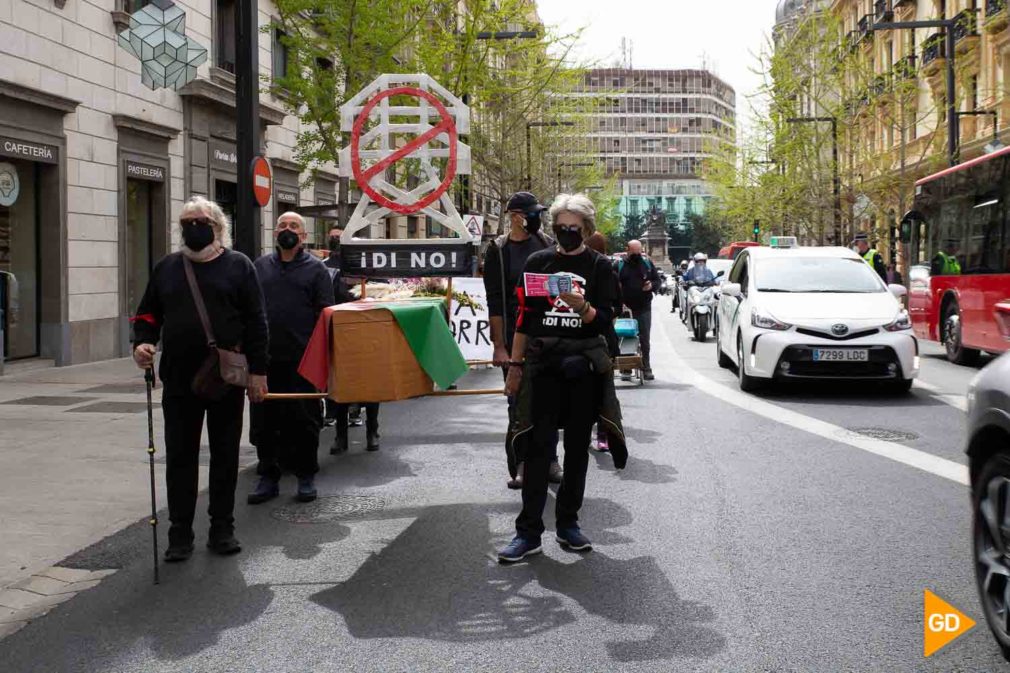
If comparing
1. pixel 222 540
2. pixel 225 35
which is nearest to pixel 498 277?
pixel 222 540

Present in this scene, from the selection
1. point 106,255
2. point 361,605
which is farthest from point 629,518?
point 106,255

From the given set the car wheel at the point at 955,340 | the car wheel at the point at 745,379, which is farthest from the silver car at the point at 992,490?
the car wheel at the point at 955,340

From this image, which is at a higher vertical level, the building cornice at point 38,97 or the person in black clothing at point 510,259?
the building cornice at point 38,97

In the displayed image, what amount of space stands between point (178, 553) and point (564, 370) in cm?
214

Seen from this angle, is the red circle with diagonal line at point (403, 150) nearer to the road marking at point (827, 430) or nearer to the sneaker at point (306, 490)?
the sneaker at point (306, 490)

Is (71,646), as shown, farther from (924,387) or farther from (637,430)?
(924,387)

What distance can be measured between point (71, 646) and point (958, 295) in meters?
15.3

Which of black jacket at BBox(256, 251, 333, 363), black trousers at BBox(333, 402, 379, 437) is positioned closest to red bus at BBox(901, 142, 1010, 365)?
black trousers at BBox(333, 402, 379, 437)

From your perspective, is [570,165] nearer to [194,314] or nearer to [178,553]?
[194,314]

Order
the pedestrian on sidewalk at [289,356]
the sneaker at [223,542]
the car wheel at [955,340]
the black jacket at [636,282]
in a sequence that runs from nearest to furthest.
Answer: the sneaker at [223,542], the pedestrian on sidewalk at [289,356], the black jacket at [636,282], the car wheel at [955,340]

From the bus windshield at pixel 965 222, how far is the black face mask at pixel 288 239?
11.0 meters

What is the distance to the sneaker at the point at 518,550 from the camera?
5.66 meters

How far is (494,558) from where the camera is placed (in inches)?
228

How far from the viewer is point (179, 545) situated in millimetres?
5910
